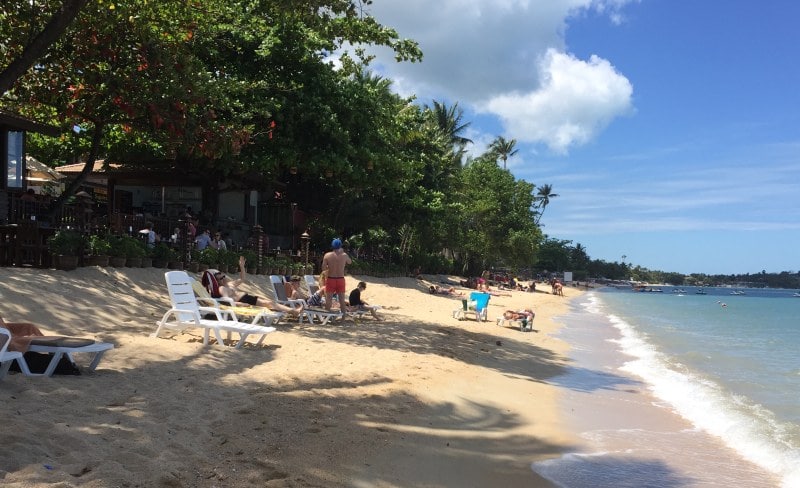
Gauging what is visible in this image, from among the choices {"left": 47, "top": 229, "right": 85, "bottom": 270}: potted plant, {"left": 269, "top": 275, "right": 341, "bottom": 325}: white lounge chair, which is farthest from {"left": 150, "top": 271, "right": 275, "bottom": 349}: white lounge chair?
{"left": 47, "top": 229, "right": 85, "bottom": 270}: potted plant

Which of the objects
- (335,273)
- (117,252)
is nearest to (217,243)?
(117,252)

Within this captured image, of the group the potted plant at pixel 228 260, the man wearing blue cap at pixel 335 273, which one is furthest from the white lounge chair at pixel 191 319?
the potted plant at pixel 228 260

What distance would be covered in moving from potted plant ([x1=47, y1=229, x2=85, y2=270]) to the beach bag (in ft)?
17.6

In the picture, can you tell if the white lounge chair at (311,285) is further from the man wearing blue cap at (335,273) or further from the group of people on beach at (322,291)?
the man wearing blue cap at (335,273)

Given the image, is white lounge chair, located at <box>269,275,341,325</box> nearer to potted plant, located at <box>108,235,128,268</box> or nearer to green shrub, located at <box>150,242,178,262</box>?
green shrub, located at <box>150,242,178,262</box>

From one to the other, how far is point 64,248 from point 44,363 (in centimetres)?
555

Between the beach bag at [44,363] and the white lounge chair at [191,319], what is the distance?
217 centimetres

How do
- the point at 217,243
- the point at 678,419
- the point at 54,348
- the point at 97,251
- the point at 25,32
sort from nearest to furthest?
the point at 54,348 → the point at 678,419 → the point at 25,32 → the point at 97,251 → the point at 217,243

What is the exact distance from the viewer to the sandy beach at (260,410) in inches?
132

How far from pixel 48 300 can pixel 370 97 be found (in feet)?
31.9

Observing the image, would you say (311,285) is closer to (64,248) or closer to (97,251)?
(97,251)

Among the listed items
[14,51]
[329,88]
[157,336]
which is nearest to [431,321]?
[329,88]

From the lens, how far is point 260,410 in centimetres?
471

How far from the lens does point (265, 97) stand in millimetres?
13789
